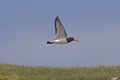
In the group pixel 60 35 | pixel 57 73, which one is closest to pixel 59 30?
pixel 60 35

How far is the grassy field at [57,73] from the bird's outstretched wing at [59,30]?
9.42 feet

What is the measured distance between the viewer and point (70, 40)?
106ft

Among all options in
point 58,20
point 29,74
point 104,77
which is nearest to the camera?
point 104,77

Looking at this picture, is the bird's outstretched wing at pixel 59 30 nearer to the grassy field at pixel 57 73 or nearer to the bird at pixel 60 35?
the bird at pixel 60 35

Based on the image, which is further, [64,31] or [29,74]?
[64,31]

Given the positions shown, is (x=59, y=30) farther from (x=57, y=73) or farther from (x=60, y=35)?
(x=57, y=73)

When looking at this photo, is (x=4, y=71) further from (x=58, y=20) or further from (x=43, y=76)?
(x=58, y=20)

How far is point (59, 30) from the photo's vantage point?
31.0 m

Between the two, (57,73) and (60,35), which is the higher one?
(60,35)

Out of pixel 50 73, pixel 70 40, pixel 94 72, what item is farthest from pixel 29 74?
pixel 70 40

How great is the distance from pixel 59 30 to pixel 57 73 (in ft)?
13.2

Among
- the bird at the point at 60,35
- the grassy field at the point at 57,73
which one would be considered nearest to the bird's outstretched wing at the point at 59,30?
the bird at the point at 60,35

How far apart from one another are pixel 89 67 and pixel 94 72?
163cm

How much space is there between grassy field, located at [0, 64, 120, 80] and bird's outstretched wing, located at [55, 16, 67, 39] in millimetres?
2873
